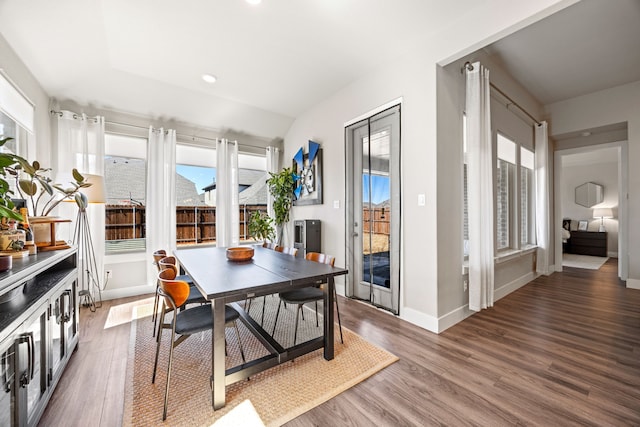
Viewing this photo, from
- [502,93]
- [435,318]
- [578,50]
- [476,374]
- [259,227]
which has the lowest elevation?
[476,374]

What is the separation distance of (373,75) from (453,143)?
1.31 meters

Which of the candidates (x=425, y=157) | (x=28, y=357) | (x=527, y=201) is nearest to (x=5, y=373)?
(x=28, y=357)

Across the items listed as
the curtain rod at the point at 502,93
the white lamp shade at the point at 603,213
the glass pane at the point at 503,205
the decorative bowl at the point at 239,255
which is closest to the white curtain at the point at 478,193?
the curtain rod at the point at 502,93

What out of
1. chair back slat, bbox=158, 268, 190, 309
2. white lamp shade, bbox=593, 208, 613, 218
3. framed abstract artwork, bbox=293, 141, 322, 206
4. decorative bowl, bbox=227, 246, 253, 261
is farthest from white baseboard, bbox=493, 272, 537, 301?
white lamp shade, bbox=593, 208, 613, 218

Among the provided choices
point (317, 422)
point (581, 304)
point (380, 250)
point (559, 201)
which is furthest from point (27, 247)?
point (559, 201)

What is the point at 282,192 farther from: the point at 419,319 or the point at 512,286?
the point at 512,286

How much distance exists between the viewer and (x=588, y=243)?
6.94m

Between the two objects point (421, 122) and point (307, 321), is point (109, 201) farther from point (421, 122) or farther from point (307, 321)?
point (421, 122)

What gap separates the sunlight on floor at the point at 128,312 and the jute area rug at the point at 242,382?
17.1 inches

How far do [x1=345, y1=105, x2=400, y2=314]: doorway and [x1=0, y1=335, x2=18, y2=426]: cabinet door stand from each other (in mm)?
2887

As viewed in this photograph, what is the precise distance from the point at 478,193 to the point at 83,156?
4.86 meters

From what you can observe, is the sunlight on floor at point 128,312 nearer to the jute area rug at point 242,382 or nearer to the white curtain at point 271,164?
the jute area rug at point 242,382

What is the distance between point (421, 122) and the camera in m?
2.68

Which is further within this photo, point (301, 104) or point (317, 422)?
point (301, 104)
